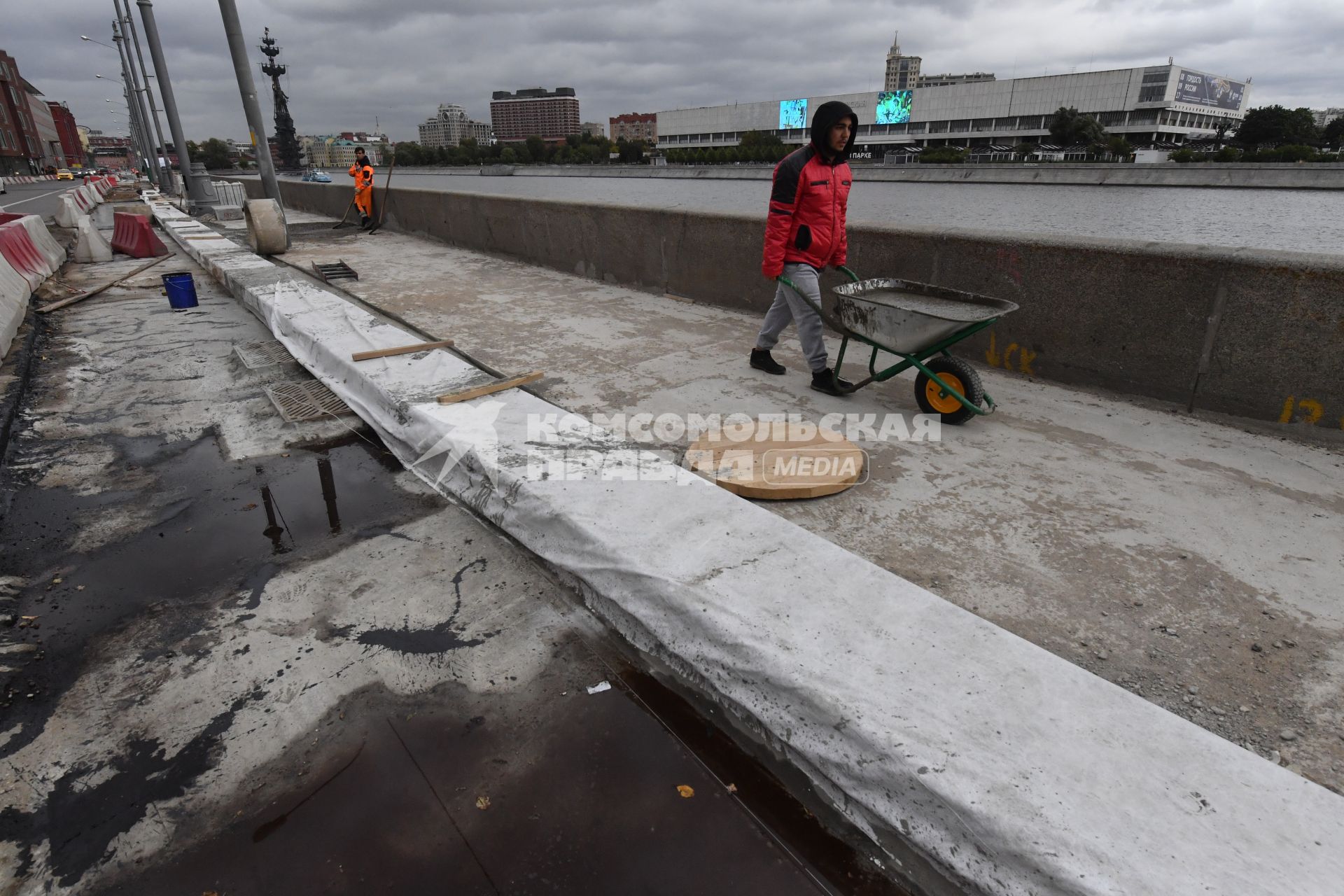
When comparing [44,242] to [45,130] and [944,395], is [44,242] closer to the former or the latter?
[944,395]

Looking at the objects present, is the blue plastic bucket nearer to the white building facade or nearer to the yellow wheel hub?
the yellow wheel hub

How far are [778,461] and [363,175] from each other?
1581 cm

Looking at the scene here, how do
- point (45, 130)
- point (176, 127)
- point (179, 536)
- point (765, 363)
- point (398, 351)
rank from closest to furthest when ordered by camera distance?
point (179, 536), point (398, 351), point (765, 363), point (176, 127), point (45, 130)

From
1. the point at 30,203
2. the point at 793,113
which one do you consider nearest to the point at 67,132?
the point at 793,113

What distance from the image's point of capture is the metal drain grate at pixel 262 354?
5828 millimetres

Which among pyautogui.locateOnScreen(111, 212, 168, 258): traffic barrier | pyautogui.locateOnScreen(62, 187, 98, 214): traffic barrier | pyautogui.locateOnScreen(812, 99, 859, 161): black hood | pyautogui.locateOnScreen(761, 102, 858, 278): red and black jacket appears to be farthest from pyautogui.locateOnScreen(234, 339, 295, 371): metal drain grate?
pyautogui.locateOnScreen(62, 187, 98, 214): traffic barrier

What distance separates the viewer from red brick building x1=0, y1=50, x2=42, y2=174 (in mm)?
81750

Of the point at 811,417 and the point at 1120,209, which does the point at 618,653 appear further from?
the point at 1120,209

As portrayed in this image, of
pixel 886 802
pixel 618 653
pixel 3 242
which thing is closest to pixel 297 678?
pixel 618 653

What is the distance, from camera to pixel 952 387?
4281 mm

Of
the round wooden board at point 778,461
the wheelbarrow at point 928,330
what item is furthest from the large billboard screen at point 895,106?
the round wooden board at point 778,461

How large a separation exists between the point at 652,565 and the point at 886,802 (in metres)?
1.12

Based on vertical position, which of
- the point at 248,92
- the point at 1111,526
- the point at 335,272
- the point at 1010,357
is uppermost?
the point at 248,92

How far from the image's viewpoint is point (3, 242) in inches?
341
